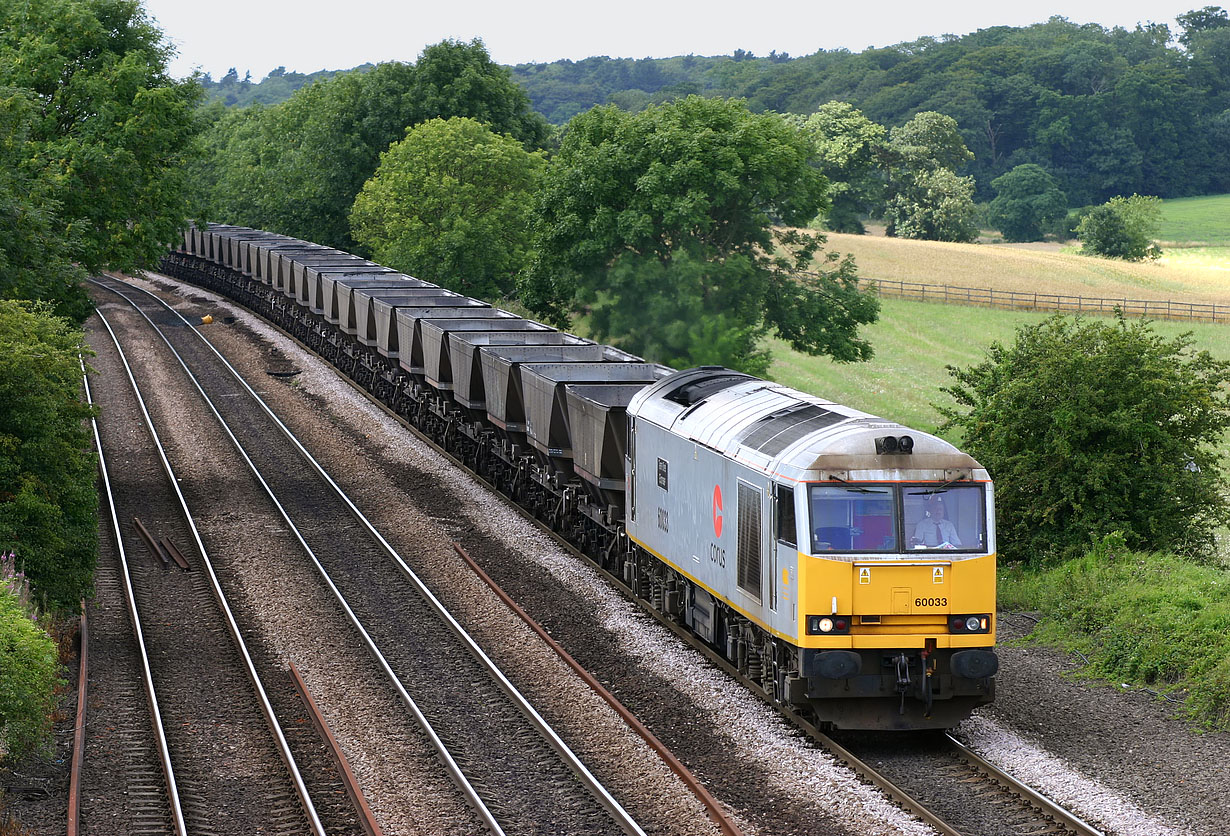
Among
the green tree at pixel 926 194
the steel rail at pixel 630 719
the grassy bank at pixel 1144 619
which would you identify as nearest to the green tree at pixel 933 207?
the green tree at pixel 926 194

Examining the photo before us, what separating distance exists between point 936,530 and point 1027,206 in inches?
4206

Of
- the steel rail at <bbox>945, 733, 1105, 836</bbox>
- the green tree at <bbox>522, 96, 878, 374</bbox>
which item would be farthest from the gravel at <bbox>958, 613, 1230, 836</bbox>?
the green tree at <bbox>522, 96, 878, 374</bbox>

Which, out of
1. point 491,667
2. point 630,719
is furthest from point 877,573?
point 491,667

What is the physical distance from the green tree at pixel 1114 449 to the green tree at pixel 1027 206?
97197mm

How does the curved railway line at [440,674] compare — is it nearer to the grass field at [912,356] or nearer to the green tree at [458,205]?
the grass field at [912,356]

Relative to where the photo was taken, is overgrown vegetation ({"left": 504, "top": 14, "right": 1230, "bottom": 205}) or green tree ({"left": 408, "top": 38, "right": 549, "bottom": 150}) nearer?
green tree ({"left": 408, "top": 38, "right": 549, "bottom": 150})

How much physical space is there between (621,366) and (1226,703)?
528 inches

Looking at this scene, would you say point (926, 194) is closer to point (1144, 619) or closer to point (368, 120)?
point (368, 120)

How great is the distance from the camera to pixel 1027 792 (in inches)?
502

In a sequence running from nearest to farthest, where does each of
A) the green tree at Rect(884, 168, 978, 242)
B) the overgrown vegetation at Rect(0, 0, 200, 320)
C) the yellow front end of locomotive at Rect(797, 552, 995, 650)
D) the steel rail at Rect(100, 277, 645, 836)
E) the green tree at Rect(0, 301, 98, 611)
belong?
the steel rail at Rect(100, 277, 645, 836) < the yellow front end of locomotive at Rect(797, 552, 995, 650) < the green tree at Rect(0, 301, 98, 611) < the overgrown vegetation at Rect(0, 0, 200, 320) < the green tree at Rect(884, 168, 978, 242)

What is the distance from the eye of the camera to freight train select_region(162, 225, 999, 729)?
14.0 m

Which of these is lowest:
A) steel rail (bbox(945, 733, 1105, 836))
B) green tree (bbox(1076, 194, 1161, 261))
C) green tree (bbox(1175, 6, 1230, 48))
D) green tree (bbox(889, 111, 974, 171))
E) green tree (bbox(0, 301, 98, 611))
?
steel rail (bbox(945, 733, 1105, 836))

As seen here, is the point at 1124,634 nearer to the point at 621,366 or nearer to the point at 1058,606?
the point at 1058,606

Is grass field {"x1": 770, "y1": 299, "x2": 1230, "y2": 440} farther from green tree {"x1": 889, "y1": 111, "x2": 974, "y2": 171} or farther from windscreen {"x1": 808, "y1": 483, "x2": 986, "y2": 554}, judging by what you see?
green tree {"x1": 889, "y1": 111, "x2": 974, "y2": 171}
